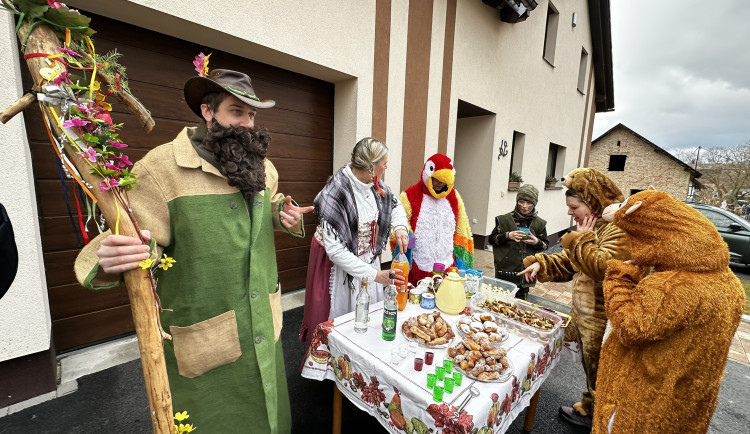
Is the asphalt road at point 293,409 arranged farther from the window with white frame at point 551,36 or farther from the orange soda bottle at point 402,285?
the window with white frame at point 551,36

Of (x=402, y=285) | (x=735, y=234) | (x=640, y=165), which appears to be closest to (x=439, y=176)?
(x=402, y=285)

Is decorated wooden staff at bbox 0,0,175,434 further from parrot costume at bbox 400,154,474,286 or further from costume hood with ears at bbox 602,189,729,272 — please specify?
parrot costume at bbox 400,154,474,286

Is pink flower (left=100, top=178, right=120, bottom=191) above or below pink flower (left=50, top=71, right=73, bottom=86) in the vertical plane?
below

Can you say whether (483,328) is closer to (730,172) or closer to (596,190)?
(596,190)

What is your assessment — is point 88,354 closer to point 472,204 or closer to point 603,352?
point 603,352

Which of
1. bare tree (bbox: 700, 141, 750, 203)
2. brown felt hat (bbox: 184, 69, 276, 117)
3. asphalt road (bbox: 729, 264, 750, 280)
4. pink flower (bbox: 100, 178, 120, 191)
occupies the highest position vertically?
bare tree (bbox: 700, 141, 750, 203)

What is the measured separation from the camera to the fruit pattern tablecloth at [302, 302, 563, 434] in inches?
47.7

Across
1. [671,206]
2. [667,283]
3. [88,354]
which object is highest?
[671,206]

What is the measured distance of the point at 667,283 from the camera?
48.2 inches

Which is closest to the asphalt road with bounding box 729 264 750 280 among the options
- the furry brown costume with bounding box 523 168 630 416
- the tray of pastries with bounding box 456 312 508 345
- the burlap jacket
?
the furry brown costume with bounding box 523 168 630 416

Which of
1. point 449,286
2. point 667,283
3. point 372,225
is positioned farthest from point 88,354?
point 667,283

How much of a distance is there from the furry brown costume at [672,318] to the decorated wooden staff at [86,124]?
5.88 feet

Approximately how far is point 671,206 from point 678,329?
52cm

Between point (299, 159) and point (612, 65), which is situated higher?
point (612, 65)
